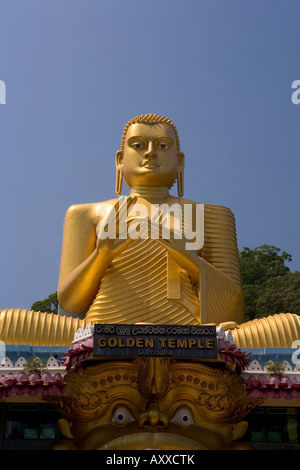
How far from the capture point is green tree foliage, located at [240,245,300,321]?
50.9 feet

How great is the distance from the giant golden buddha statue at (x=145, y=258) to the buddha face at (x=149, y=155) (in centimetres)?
→ 2

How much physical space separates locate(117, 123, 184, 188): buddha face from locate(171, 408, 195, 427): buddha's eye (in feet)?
13.5

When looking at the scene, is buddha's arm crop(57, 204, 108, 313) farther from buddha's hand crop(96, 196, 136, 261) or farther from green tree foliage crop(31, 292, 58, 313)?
green tree foliage crop(31, 292, 58, 313)

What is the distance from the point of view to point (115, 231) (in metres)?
8.92

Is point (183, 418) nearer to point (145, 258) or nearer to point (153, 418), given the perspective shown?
point (153, 418)

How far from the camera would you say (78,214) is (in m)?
10.3

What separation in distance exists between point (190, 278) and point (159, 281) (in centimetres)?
44

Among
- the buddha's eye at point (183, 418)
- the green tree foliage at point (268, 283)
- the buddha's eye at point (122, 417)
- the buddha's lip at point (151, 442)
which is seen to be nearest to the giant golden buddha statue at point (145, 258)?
the buddha's eye at point (122, 417)

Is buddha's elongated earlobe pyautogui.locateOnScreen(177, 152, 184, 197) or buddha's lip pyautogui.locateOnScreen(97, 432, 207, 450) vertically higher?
buddha's elongated earlobe pyautogui.locateOnScreen(177, 152, 184, 197)

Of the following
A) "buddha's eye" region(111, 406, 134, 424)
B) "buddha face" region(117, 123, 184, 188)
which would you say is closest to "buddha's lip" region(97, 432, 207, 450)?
"buddha's eye" region(111, 406, 134, 424)

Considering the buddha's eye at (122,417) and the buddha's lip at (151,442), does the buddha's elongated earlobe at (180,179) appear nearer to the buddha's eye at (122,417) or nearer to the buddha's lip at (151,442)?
the buddha's eye at (122,417)

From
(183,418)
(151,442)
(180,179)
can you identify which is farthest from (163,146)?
(151,442)

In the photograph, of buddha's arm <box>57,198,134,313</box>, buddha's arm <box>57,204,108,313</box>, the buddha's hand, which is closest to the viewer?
the buddha's hand
